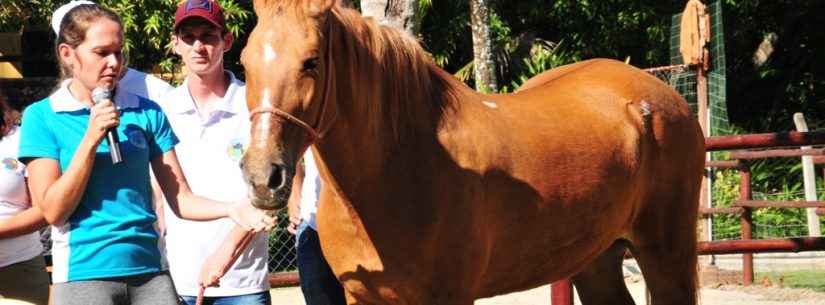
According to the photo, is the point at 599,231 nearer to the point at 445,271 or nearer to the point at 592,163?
the point at 592,163

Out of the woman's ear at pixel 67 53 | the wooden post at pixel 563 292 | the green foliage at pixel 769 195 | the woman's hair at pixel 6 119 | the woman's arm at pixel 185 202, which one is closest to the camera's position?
the woman's ear at pixel 67 53

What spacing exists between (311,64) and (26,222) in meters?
1.43

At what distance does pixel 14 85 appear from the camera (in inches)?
406

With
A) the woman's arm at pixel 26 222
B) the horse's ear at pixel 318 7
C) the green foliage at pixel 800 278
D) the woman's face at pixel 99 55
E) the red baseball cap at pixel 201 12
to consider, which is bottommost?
the green foliage at pixel 800 278

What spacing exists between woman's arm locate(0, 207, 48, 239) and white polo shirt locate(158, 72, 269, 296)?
461 mm

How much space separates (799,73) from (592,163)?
40.9 ft

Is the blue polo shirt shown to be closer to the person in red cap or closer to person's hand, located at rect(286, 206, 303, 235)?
the person in red cap

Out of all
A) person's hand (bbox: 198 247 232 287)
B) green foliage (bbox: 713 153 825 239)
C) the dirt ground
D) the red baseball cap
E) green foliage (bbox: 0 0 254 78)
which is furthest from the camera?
green foliage (bbox: 0 0 254 78)

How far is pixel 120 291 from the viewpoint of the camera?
3.31 meters

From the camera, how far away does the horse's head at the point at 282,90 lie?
3154 millimetres

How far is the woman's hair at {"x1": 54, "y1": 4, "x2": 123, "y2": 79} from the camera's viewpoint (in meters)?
3.28

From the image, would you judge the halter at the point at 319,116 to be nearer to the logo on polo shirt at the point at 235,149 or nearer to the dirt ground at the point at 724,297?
the logo on polo shirt at the point at 235,149

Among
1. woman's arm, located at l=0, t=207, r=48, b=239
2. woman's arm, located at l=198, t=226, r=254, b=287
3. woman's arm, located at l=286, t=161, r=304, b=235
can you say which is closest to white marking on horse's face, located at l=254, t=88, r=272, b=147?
woman's arm, located at l=198, t=226, r=254, b=287

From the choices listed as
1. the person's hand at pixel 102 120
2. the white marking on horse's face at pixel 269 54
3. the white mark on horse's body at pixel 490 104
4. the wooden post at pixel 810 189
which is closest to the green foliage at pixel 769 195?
the wooden post at pixel 810 189
